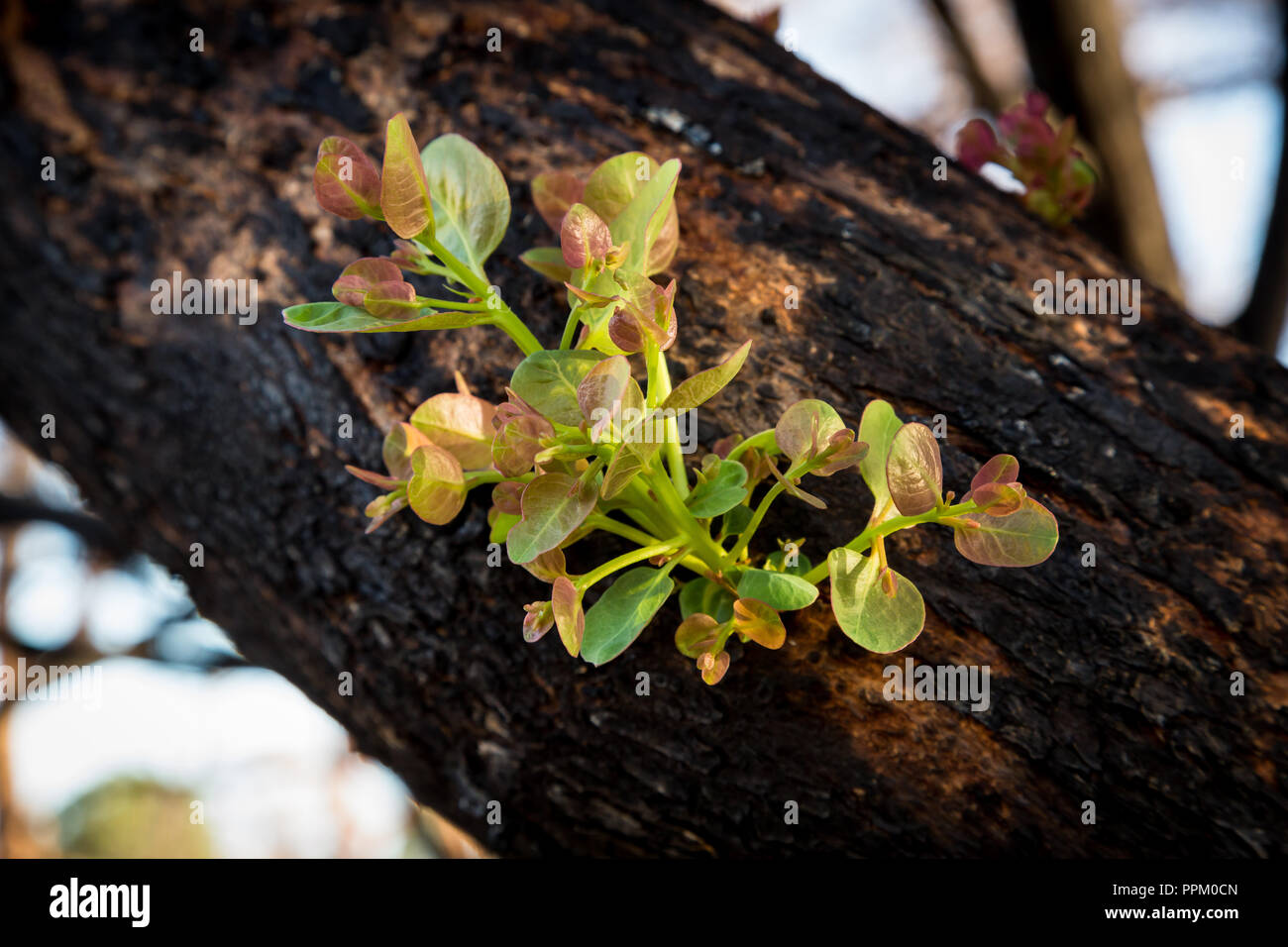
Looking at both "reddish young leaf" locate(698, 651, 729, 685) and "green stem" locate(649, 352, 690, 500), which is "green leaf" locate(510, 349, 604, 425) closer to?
"green stem" locate(649, 352, 690, 500)

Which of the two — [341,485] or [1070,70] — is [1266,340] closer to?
[1070,70]

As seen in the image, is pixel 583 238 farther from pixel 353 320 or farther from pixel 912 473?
pixel 912 473

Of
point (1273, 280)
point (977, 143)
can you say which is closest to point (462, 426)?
point (977, 143)

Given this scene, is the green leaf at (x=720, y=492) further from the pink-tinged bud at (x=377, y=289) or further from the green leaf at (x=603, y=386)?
the pink-tinged bud at (x=377, y=289)

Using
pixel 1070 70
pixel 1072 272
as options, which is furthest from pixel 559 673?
pixel 1070 70

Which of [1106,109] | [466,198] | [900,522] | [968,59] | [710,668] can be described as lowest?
[710,668]
